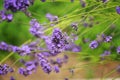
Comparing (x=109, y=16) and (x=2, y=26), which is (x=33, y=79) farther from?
(x=109, y=16)

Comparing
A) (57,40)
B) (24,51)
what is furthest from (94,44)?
(24,51)

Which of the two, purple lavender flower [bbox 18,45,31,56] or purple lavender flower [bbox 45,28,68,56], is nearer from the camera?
purple lavender flower [bbox 45,28,68,56]

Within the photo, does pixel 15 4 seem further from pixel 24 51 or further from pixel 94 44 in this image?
pixel 94 44

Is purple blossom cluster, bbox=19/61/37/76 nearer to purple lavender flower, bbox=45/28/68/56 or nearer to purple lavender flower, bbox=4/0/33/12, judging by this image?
purple lavender flower, bbox=45/28/68/56

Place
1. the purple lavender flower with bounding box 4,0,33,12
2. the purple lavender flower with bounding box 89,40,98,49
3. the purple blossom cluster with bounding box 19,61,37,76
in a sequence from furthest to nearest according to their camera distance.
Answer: the purple blossom cluster with bounding box 19,61,37,76
the purple lavender flower with bounding box 89,40,98,49
the purple lavender flower with bounding box 4,0,33,12

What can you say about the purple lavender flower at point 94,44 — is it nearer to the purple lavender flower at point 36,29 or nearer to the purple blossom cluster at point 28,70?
the purple lavender flower at point 36,29

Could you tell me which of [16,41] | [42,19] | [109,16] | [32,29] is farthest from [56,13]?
[32,29]

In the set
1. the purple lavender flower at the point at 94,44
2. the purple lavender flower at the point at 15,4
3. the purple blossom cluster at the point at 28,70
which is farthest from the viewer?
the purple blossom cluster at the point at 28,70

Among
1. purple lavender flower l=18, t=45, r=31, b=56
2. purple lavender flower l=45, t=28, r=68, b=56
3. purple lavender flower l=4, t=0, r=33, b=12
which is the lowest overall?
purple lavender flower l=18, t=45, r=31, b=56

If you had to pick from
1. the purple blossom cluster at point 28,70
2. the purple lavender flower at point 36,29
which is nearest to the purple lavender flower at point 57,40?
the purple lavender flower at point 36,29

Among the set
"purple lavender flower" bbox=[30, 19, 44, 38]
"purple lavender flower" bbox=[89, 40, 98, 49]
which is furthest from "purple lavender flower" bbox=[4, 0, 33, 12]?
"purple lavender flower" bbox=[89, 40, 98, 49]

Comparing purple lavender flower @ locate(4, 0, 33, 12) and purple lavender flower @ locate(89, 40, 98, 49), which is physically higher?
purple lavender flower @ locate(4, 0, 33, 12)
